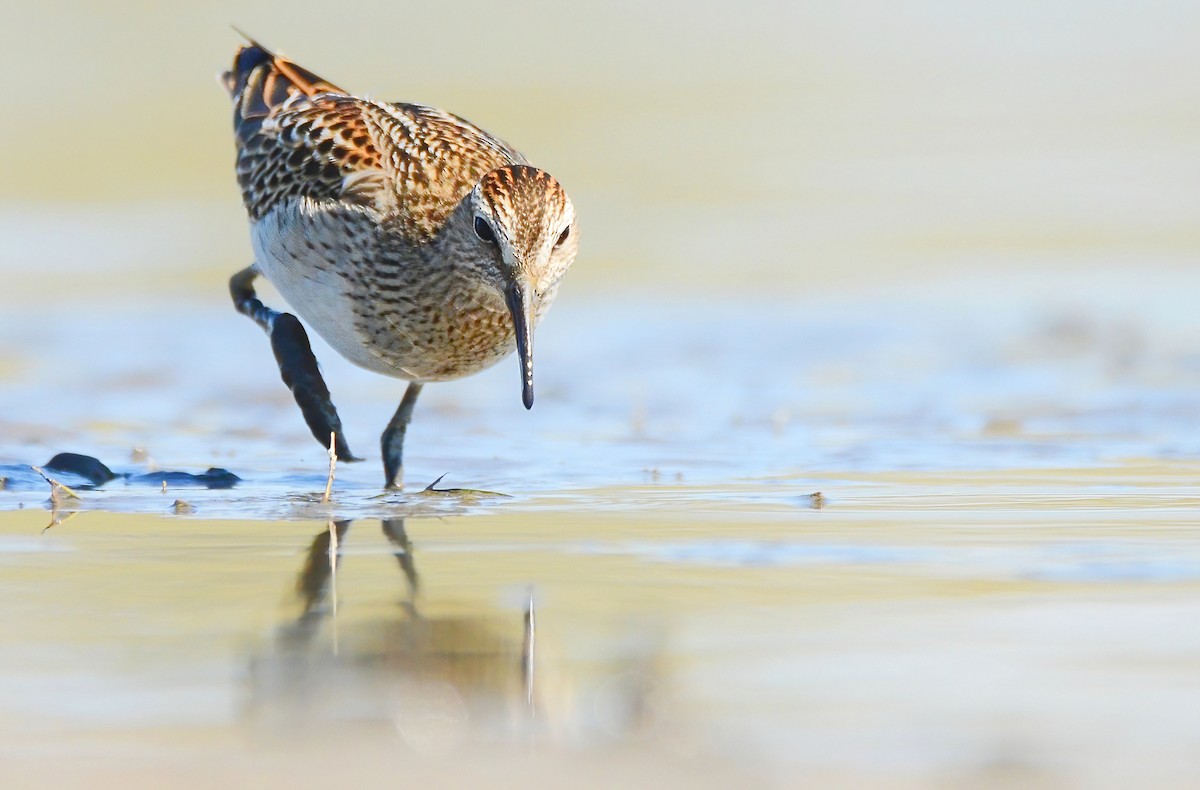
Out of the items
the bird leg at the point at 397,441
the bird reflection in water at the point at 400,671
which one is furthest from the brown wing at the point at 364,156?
the bird reflection in water at the point at 400,671

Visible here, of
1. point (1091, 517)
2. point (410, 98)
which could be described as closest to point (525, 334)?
point (1091, 517)

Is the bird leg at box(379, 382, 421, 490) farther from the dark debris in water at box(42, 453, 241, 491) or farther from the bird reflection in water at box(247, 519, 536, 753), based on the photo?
the bird reflection in water at box(247, 519, 536, 753)

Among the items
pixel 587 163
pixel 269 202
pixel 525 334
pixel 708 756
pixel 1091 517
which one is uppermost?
pixel 587 163

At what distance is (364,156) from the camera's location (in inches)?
271

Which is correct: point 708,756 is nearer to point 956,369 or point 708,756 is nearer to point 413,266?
point 413,266

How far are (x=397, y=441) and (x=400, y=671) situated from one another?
3.63 metres

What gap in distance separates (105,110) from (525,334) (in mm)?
12715

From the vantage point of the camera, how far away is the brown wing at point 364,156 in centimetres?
678

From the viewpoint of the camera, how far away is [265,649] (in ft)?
12.4

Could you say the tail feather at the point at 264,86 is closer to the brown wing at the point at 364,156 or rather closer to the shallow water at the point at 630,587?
the brown wing at the point at 364,156

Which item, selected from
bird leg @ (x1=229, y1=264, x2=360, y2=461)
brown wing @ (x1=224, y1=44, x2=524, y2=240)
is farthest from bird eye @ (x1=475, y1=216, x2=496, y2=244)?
bird leg @ (x1=229, y1=264, x2=360, y2=461)

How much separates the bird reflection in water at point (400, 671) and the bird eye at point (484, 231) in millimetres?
2153

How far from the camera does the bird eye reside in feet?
20.8

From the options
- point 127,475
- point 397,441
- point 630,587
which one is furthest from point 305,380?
point 630,587
